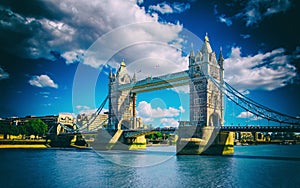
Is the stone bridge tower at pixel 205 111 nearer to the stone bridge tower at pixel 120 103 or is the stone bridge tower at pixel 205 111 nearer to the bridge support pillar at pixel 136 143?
the bridge support pillar at pixel 136 143

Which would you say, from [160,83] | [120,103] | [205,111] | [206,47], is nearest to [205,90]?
[205,111]

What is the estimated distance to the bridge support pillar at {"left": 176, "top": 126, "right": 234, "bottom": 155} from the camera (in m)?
33.8

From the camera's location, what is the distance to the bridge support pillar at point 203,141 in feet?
111

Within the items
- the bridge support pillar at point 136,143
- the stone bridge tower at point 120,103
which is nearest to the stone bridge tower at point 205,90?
the bridge support pillar at point 136,143

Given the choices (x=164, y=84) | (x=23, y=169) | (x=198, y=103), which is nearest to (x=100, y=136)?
(x=164, y=84)

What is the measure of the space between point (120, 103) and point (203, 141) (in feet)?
87.6

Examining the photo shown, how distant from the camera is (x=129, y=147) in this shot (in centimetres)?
5138

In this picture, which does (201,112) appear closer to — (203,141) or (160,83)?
(203,141)

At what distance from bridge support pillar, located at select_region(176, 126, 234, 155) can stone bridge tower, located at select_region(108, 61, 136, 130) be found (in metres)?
20.2

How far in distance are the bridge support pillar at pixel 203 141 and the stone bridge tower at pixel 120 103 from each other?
20.2 meters

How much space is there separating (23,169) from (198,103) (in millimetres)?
23149

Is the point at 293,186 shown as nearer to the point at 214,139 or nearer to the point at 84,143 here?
the point at 214,139

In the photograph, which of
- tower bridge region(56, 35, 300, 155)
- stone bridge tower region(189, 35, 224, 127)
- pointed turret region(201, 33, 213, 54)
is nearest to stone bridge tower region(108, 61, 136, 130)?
tower bridge region(56, 35, 300, 155)

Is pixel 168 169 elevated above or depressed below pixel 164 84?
below
